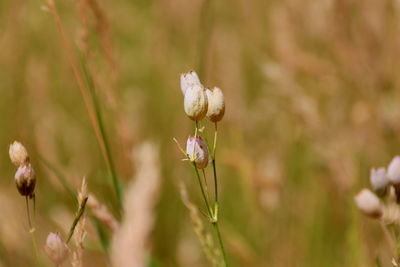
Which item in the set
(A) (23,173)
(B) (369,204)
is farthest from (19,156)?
(B) (369,204)

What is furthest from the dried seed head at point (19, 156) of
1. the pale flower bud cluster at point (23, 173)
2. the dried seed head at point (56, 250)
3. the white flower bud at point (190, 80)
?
the white flower bud at point (190, 80)

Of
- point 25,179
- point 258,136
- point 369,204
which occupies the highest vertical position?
point 25,179

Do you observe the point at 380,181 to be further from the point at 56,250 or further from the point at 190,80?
the point at 56,250

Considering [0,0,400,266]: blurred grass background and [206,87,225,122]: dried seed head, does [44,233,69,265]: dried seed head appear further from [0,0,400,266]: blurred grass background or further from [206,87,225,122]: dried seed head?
[0,0,400,266]: blurred grass background

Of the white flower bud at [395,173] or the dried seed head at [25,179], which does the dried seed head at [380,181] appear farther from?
the dried seed head at [25,179]

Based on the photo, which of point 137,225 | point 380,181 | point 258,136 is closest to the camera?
point 137,225

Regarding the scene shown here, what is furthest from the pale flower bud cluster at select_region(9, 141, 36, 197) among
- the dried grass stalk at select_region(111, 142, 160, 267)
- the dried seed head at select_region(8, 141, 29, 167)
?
the dried grass stalk at select_region(111, 142, 160, 267)
